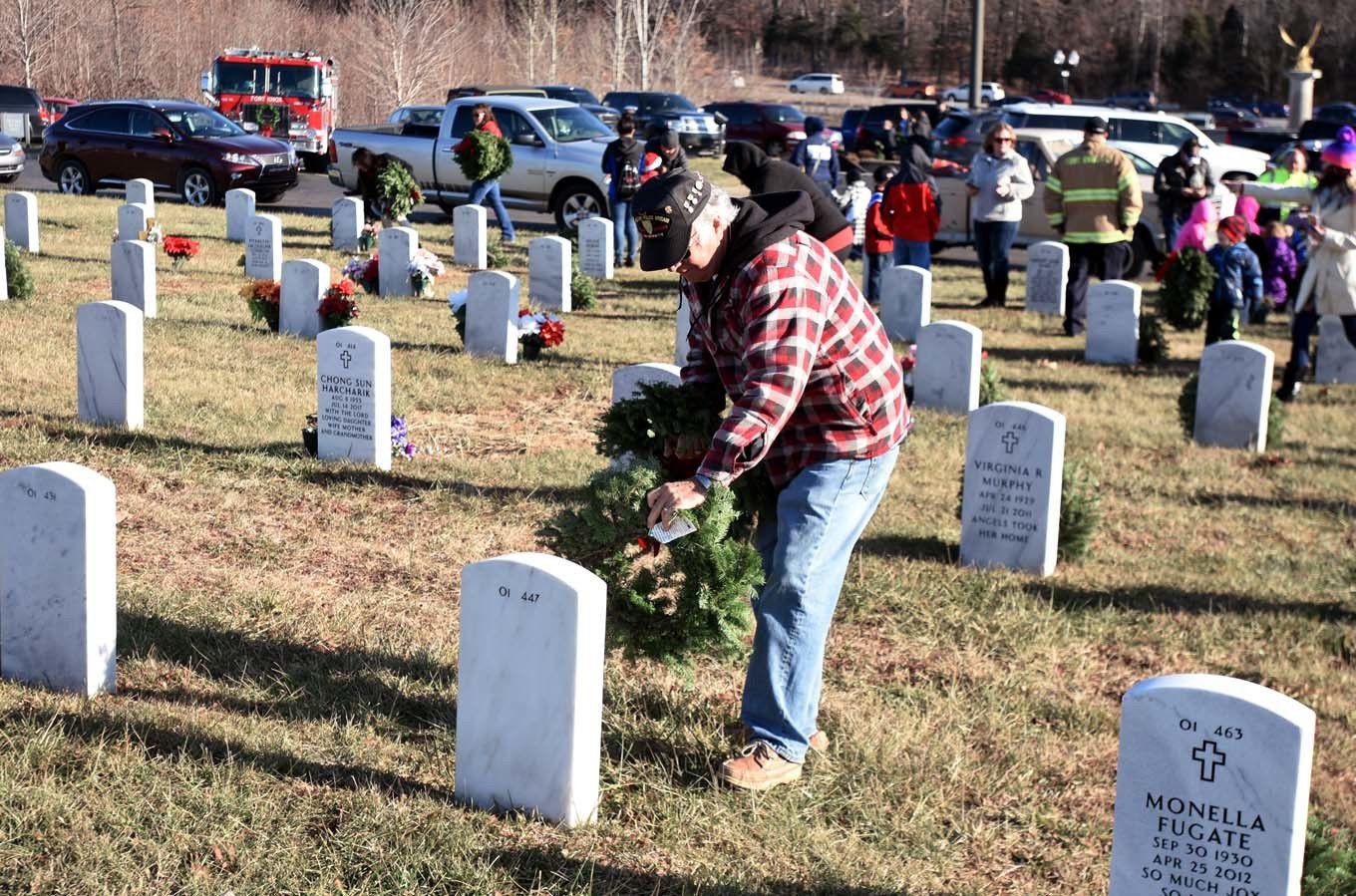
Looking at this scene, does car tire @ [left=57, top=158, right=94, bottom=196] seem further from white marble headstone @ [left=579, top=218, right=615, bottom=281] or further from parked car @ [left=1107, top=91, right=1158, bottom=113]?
parked car @ [left=1107, top=91, right=1158, bottom=113]

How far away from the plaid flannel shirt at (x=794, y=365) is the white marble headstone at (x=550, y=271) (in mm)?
10034

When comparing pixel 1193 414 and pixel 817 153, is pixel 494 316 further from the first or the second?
pixel 817 153

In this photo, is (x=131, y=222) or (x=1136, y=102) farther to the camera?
(x=1136, y=102)

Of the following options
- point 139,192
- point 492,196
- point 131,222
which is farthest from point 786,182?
point 139,192

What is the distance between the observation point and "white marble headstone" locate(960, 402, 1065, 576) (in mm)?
7133

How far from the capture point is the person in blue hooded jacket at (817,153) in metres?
16.0

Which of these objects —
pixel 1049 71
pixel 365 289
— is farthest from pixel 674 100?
pixel 1049 71

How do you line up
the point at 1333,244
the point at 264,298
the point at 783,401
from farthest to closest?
1. the point at 264,298
2. the point at 1333,244
3. the point at 783,401

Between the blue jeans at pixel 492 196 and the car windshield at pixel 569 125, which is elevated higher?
the car windshield at pixel 569 125

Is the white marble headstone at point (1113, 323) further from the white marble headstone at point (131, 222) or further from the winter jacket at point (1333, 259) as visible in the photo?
the white marble headstone at point (131, 222)

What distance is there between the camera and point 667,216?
433 centimetres

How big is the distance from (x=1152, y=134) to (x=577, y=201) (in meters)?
8.75

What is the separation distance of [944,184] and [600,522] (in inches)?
605

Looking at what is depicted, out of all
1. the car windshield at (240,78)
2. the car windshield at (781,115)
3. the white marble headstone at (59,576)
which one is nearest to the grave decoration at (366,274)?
the white marble headstone at (59,576)
